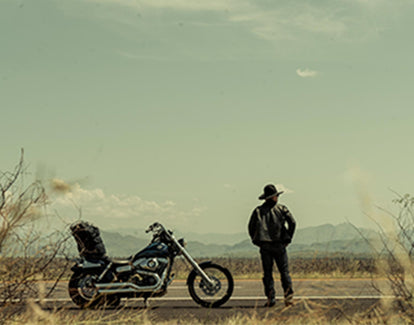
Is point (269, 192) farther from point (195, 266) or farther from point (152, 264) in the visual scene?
point (152, 264)

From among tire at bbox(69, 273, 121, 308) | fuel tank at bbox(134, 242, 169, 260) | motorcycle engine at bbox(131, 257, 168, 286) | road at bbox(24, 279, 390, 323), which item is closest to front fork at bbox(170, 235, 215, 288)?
fuel tank at bbox(134, 242, 169, 260)

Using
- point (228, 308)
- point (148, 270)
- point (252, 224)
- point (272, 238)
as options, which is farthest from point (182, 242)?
point (272, 238)

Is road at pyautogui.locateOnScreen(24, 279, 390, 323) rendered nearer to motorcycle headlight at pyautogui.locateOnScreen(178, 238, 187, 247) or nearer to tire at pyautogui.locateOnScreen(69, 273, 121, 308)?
tire at pyautogui.locateOnScreen(69, 273, 121, 308)

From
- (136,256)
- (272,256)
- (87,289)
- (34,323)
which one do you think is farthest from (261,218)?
(34,323)

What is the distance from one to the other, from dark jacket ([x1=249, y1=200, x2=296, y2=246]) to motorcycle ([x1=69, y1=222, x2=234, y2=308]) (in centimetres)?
91

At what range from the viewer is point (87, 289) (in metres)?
12.0

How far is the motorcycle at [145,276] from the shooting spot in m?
Result: 11.8

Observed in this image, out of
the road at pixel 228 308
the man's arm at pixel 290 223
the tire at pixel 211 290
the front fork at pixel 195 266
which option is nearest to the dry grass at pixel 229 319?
the road at pixel 228 308

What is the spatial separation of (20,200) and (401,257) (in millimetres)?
4145

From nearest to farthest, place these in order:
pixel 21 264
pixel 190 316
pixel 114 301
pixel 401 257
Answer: pixel 401 257, pixel 21 264, pixel 190 316, pixel 114 301

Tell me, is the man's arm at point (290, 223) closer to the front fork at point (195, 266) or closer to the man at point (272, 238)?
the man at point (272, 238)

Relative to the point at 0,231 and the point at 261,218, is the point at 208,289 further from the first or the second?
the point at 0,231

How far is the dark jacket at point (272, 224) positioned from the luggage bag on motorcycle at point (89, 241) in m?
2.75

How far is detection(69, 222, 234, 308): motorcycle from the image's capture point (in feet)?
38.8
